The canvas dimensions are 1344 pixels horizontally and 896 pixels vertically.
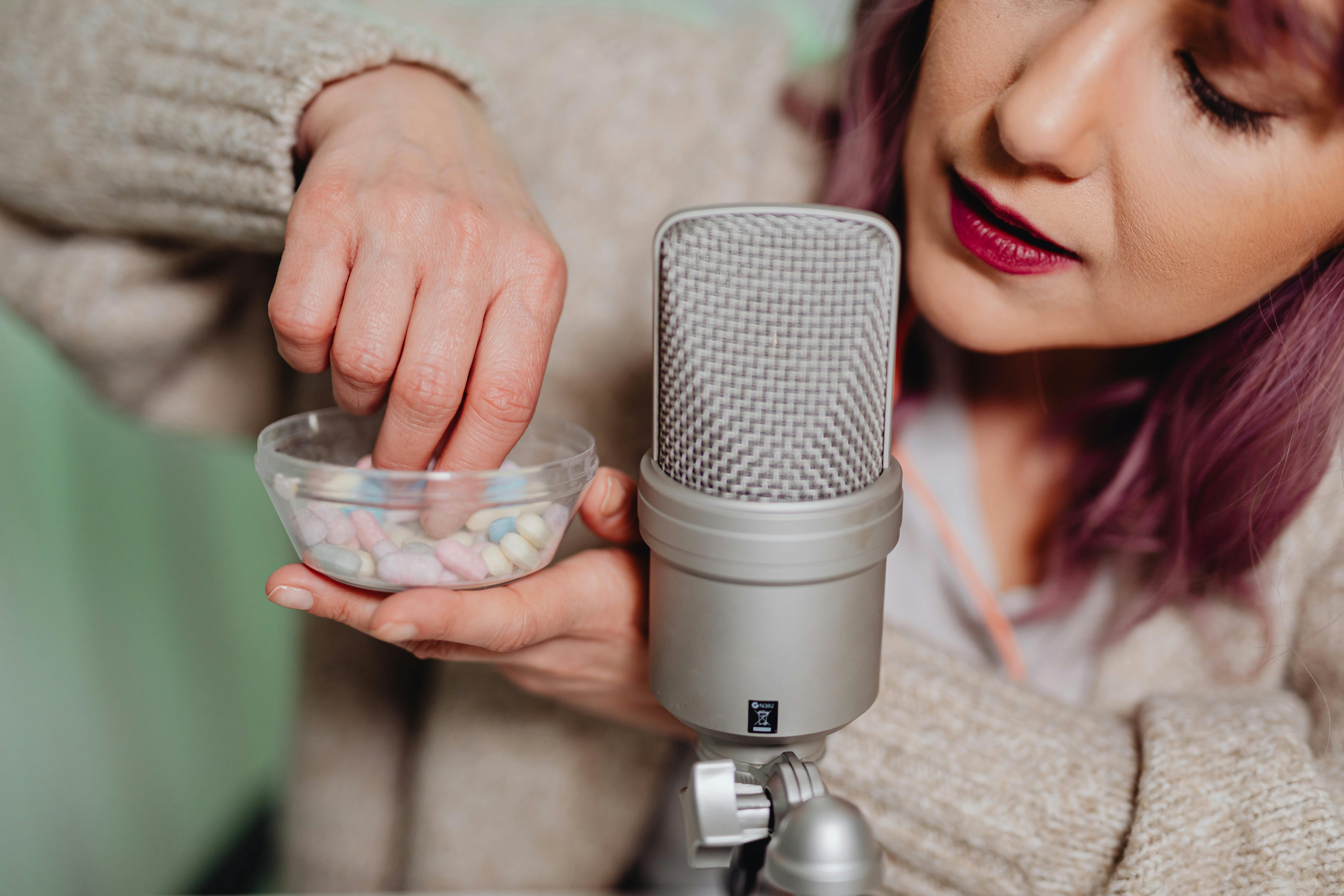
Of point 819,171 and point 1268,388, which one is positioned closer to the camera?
point 1268,388

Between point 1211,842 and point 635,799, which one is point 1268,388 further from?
point 635,799

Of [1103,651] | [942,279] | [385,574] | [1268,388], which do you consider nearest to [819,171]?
[942,279]

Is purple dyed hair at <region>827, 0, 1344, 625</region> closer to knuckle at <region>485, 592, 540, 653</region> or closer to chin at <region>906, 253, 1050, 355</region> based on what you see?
chin at <region>906, 253, 1050, 355</region>

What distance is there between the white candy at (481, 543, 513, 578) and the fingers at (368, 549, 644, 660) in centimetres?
1

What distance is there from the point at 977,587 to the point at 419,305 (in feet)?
2.17

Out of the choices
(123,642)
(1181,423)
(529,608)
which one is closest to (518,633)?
(529,608)

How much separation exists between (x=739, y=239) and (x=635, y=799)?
28.2 inches

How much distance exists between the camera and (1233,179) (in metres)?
0.55

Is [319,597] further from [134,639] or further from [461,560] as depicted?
[134,639]

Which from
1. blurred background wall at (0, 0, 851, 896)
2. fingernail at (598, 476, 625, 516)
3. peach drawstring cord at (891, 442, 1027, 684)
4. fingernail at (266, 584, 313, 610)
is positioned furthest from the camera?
blurred background wall at (0, 0, 851, 896)

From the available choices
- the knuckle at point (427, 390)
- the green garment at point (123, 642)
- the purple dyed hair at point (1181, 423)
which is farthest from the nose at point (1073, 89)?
the green garment at point (123, 642)

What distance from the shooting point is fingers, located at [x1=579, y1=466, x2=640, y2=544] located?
1.96 feet

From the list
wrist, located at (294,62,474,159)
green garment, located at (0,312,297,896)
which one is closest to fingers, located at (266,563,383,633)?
wrist, located at (294,62,474,159)

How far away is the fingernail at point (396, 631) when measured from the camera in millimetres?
469
